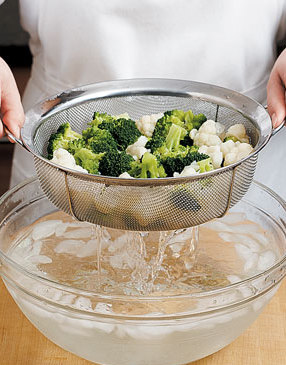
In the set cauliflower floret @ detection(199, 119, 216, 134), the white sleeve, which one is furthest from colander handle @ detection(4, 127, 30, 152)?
the white sleeve

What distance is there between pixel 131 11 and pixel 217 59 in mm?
246

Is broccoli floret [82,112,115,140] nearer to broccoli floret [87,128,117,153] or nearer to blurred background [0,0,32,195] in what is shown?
broccoli floret [87,128,117,153]

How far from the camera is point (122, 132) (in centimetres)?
117

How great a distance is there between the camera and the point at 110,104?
4.26 feet

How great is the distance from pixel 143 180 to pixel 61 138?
0.89 ft

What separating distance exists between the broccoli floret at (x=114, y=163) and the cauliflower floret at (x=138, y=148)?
3 centimetres

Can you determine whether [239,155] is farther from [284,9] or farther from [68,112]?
[284,9]

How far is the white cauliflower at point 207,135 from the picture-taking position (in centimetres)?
115

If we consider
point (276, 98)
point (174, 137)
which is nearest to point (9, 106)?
point (174, 137)

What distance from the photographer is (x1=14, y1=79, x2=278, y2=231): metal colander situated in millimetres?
1040

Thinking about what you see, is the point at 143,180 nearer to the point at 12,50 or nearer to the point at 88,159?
the point at 88,159

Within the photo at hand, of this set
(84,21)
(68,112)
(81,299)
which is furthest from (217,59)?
(81,299)

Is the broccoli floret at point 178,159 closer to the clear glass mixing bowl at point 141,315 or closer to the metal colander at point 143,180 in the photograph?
the metal colander at point 143,180

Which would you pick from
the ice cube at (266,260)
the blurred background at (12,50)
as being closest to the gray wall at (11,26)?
the blurred background at (12,50)
